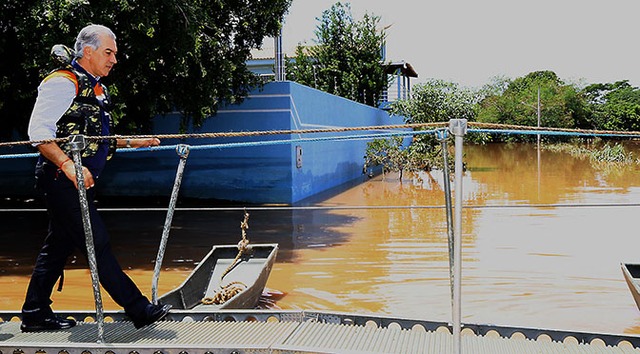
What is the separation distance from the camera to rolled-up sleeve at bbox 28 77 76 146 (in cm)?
318

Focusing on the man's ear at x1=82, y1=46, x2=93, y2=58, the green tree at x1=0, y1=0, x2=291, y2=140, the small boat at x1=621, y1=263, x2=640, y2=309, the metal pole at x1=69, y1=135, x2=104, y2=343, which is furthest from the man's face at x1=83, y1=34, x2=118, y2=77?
the green tree at x1=0, y1=0, x2=291, y2=140

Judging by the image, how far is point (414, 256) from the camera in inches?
335

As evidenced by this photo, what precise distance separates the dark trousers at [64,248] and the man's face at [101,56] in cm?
55

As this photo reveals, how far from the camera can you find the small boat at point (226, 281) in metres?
5.09

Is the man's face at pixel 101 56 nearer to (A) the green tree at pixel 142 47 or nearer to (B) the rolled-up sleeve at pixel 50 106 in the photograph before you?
(B) the rolled-up sleeve at pixel 50 106

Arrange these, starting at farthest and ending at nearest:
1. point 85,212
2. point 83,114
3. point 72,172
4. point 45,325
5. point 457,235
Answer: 1. point 45,325
2. point 83,114
3. point 72,172
4. point 85,212
5. point 457,235

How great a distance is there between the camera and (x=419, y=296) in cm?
648

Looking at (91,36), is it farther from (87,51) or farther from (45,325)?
(45,325)

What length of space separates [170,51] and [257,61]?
18.5 metres

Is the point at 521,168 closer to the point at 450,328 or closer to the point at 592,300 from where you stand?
the point at 592,300

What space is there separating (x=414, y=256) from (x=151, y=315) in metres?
5.41

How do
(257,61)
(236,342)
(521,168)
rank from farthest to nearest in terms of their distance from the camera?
(257,61), (521,168), (236,342)

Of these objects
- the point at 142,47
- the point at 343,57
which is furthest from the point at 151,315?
the point at 343,57

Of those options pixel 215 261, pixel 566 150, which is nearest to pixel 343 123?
pixel 215 261
